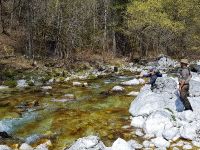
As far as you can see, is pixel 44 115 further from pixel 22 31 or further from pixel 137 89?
pixel 22 31

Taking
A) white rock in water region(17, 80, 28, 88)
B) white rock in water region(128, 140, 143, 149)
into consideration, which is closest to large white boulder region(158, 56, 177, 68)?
white rock in water region(17, 80, 28, 88)

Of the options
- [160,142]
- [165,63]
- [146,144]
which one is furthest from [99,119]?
[165,63]

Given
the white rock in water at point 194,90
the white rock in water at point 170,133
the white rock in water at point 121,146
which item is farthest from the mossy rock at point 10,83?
the white rock in water at point 121,146

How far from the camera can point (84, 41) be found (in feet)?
198

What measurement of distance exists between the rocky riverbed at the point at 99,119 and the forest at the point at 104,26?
2365 cm

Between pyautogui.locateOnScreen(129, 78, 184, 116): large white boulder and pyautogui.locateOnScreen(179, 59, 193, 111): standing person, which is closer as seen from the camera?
pyautogui.locateOnScreen(179, 59, 193, 111): standing person

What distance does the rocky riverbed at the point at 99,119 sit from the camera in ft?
53.7

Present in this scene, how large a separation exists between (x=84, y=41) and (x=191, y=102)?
41261 millimetres

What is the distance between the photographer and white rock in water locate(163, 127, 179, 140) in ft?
54.5

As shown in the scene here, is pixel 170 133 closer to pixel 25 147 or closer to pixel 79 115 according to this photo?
pixel 25 147

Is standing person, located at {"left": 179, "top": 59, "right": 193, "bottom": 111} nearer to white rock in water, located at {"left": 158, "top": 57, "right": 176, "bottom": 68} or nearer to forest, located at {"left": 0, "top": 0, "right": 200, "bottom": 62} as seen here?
forest, located at {"left": 0, "top": 0, "right": 200, "bottom": 62}

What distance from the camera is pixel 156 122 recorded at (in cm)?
1772

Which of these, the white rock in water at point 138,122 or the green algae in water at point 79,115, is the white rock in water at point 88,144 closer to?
the green algae in water at point 79,115

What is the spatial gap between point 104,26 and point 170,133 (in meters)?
48.6
